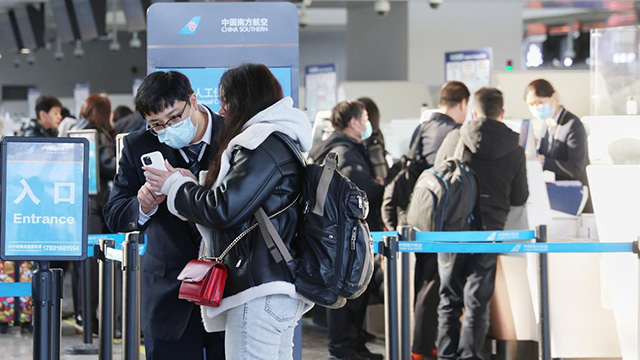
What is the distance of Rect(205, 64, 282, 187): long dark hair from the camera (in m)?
2.91

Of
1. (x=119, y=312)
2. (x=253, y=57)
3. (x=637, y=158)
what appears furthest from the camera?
(x=119, y=312)

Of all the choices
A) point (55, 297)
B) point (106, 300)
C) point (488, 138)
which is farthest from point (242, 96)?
point (488, 138)

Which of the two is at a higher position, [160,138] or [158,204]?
[160,138]

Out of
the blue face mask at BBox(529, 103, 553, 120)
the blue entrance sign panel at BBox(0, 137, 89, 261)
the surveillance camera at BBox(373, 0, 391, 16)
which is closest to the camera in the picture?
the blue entrance sign panel at BBox(0, 137, 89, 261)

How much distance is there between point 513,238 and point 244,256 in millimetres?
2320

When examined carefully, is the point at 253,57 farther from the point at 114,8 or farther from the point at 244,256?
the point at 114,8

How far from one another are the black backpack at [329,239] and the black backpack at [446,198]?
2515 millimetres

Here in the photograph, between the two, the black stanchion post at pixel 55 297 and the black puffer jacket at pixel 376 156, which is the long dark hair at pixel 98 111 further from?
the black stanchion post at pixel 55 297

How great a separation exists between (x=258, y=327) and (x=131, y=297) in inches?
48.5

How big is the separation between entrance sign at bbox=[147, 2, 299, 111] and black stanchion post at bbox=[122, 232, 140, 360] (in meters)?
0.66

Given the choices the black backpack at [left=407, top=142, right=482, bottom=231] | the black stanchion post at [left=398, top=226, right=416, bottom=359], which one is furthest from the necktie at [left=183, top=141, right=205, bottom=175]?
the black backpack at [left=407, top=142, right=482, bottom=231]

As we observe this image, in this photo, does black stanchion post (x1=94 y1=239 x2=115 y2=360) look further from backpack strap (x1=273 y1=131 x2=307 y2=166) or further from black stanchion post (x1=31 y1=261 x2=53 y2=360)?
backpack strap (x1=273 y1=131 x2=307 y2=166)

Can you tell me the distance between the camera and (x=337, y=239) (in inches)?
111

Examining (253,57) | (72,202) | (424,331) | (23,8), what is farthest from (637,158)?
(23,8)
